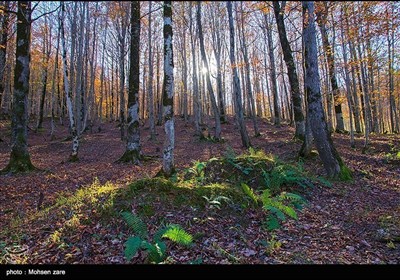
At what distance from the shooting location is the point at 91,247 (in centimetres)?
389

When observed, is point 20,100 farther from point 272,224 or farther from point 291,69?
point 291,69

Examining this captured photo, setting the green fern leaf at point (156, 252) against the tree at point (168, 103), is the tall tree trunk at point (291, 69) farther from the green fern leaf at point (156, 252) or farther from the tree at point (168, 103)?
the green fern leaf at point (156, 252)

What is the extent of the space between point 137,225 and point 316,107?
6.62 m

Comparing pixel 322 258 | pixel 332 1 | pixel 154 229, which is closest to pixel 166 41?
pixel 154 229

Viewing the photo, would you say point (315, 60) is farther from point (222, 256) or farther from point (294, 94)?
point (222, 256)

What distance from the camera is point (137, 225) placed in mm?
4141

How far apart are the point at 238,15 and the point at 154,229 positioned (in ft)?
72.1

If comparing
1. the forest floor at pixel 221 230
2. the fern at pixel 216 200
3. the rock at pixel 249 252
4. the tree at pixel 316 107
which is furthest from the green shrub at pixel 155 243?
the tree at pixel 316 107

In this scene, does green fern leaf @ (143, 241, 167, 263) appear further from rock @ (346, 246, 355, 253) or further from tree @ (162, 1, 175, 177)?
tree @ (162, 1, 175, 177)

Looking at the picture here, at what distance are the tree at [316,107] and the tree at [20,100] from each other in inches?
397

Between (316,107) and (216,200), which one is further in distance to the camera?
(316,107)

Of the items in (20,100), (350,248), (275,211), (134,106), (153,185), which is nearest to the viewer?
(350,248)

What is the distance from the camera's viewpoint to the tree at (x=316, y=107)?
26.7 feet

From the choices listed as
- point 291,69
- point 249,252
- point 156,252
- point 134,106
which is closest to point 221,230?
point 249,252
